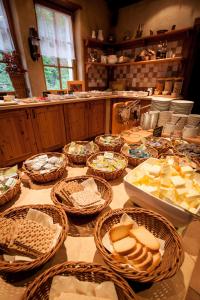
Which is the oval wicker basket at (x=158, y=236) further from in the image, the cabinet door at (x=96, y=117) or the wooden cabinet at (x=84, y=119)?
the cabinet door at (x=96, y=117)

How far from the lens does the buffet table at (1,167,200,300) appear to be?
411mm

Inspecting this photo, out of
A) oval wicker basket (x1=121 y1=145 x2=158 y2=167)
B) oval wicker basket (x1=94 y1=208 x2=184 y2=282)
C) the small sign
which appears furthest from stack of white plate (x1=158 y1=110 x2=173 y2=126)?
oval wicker basket (x1=94 y1=208 x2=184 y2=282)

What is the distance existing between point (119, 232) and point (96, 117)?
9.61 ft

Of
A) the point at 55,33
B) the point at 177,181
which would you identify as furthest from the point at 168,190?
the point at 55,33

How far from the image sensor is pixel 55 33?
3066 mm

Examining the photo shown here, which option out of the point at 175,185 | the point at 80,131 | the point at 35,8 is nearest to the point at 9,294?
the point at 175,185

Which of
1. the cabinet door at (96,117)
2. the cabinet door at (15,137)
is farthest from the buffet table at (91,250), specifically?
the cabinet door at (96,117)

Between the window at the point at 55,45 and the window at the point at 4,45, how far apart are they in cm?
53

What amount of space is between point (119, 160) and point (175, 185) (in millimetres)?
358

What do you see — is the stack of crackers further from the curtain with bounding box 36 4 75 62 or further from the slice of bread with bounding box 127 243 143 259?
the curtain with bounding box 36 4 75 62

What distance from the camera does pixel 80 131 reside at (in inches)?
119

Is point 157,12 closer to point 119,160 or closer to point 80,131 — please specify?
point 80,131

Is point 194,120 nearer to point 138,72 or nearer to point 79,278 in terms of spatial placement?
point 79,278

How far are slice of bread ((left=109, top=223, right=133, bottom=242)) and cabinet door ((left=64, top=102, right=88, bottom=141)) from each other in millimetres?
2428
